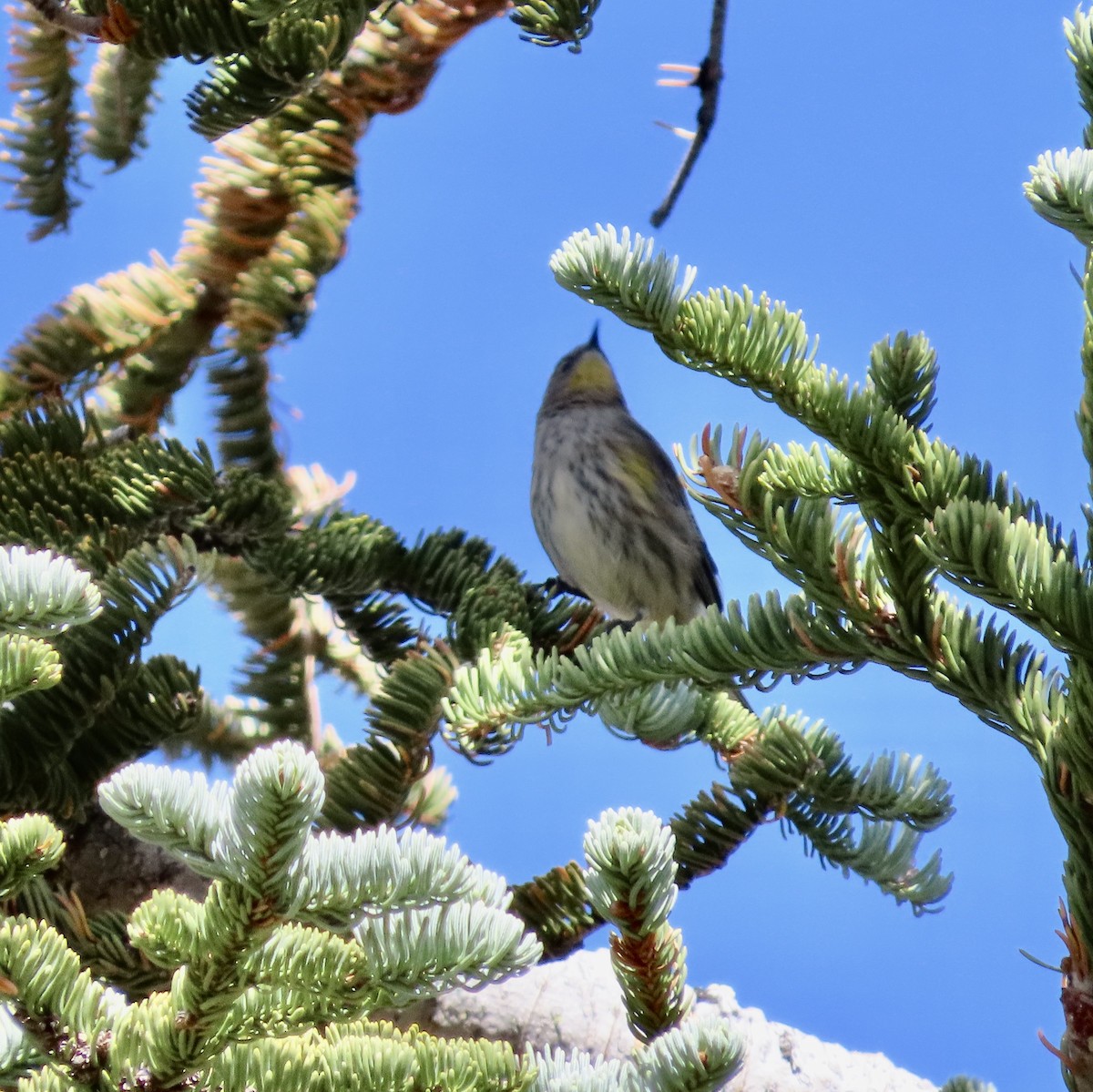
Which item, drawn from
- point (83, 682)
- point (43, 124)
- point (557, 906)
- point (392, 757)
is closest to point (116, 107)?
point (43, 124)

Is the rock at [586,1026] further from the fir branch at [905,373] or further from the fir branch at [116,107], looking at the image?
the fir branch at [116,107]

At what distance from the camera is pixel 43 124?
8.75 ft

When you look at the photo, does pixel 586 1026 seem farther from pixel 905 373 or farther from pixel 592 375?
pixel 592 375

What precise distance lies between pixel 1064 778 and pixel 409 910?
50 cm

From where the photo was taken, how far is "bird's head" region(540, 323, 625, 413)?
17.1ft

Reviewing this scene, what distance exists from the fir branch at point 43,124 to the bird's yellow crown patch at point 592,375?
278 centimetres

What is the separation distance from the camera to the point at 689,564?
4449mm

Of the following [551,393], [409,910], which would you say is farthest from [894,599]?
[551,393]

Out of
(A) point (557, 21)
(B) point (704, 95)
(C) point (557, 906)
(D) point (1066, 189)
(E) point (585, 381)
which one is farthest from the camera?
(E) point (585, 381)

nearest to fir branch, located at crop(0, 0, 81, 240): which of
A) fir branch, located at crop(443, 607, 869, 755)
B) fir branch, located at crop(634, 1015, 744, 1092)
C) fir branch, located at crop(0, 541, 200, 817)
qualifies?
fir branch, located at crop(0, 541, 200, 817)

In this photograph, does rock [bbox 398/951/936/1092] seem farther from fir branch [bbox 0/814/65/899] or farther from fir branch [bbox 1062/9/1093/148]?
fir branch [bbox 1062/9/1093/148]

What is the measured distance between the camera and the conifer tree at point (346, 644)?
949 millimetres

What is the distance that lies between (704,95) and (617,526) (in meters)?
2.37

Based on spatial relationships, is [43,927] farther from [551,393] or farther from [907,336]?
[551,393]
